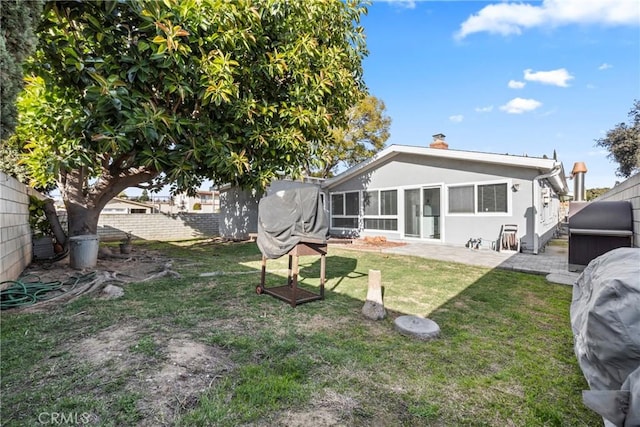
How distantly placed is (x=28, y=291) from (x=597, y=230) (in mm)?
9597

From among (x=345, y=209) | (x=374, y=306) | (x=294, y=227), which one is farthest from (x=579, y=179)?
(x=294, y=227)

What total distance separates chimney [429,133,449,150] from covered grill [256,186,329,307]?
8.28 meters

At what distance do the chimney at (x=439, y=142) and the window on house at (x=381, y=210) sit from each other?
2.27m

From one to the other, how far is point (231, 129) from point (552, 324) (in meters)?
6.22

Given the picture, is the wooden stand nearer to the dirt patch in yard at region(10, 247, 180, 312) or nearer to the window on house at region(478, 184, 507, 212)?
the dirt patch in yard at region(10, 247, 180, 312)

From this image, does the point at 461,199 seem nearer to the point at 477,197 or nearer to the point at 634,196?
the point at 477,197

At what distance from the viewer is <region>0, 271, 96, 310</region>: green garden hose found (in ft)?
13.0

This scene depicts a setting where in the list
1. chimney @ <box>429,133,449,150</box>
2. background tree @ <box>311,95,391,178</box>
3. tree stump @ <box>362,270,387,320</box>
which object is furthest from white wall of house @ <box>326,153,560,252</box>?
background tree @ <box>311,95,391,178</box>

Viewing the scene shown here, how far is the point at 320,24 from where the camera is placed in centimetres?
695

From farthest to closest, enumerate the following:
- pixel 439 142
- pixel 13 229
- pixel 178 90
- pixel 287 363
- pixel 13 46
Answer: pixel 439 142 → pixel 13 229 → pixel 178 90 → pixel 287 363 → pixel 13 46

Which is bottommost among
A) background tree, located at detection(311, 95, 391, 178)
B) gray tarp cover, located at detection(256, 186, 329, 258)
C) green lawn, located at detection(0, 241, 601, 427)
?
green lawn, located at detection(0, 241, 601, 427)

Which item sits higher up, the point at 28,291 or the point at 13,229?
the point at 13,229

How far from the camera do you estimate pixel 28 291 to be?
171 inches

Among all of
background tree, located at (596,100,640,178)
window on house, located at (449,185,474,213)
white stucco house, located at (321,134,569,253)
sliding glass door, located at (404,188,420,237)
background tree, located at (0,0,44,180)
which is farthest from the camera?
background tree, located at (596,100,640,178)
